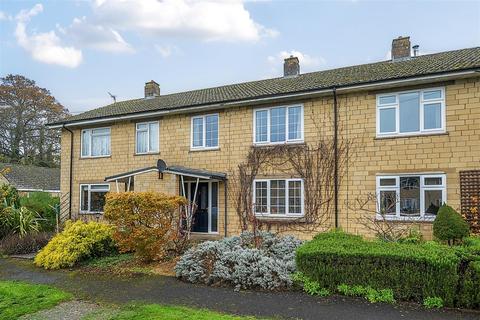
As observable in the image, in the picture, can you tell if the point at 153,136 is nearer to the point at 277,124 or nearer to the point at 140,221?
the point at 277,124

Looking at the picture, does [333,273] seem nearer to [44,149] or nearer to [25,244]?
[25,244]

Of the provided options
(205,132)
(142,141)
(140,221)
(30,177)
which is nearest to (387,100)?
(205,132)

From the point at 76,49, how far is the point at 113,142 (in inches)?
160

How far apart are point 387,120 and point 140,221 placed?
7.81 meters

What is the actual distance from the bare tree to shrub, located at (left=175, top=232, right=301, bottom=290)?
38.7m

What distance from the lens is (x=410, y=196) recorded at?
11.5m

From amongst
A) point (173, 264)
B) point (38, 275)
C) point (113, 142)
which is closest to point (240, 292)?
point (173, 264)

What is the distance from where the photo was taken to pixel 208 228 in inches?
587

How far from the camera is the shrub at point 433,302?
6285mm

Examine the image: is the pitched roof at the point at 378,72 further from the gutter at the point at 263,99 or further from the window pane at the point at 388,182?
the window pane at the point at 388,182

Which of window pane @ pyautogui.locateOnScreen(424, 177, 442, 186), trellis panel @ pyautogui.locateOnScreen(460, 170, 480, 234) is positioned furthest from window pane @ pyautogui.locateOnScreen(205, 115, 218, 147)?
trellis panel @ pyautogui.locateOnScreen(460, 170, 480, 234)

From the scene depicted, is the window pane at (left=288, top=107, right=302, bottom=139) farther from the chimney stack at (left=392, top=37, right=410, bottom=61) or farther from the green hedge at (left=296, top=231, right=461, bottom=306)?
→ the green hedge at (left=296, top=231, right=461, bottom=306)

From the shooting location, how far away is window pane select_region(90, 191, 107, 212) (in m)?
17.1

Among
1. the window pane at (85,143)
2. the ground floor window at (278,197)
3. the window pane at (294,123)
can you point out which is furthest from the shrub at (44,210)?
the window pane at (294,123)
